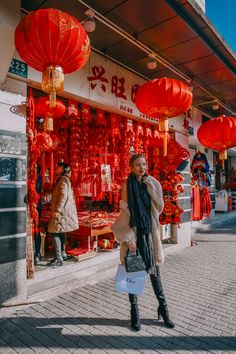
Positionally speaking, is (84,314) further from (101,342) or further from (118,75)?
(118,75)

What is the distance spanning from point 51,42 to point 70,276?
4.32 metres

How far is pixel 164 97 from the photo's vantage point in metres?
4.71

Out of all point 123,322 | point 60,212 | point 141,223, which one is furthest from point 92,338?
point 60,212

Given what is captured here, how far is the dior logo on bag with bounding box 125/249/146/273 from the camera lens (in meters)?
3.66

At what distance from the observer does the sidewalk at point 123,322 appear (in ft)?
11.4

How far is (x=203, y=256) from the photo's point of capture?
810 cm

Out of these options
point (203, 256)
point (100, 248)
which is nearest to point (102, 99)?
point (100, 248)

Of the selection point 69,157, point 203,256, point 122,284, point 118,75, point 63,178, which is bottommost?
point 203,256

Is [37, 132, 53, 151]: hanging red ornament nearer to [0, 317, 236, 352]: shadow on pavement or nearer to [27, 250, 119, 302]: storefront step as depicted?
[27, 250, 119, 302]: storefront step

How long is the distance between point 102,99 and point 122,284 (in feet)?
13.6

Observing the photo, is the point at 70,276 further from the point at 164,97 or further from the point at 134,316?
the point at 164,97

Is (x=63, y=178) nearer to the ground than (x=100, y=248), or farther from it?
farther from it

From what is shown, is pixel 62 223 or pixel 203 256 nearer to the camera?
pixel 62 223

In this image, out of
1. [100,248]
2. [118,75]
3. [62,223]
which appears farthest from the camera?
[100,248]
